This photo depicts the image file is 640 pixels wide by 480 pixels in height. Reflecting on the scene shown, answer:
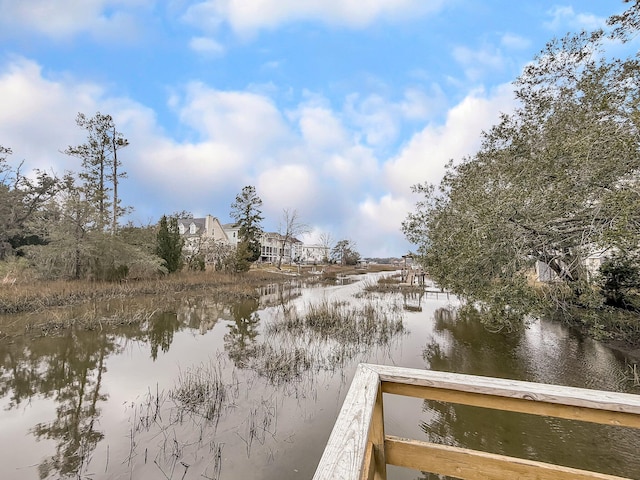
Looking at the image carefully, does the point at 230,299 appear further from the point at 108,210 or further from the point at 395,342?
the point at 395,342

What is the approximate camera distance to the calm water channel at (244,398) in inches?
135

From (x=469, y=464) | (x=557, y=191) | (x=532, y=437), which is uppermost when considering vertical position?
(x=557, y=191)

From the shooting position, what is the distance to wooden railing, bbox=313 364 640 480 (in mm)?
1180

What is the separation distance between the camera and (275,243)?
61562 mm

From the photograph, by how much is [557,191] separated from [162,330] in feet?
33.7

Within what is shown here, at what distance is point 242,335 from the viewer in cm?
879

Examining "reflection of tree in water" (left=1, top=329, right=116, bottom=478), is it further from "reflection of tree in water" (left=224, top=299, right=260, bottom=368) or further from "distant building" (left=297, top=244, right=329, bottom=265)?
"distant building" (left=297, top=244, right=329, bottom=265)

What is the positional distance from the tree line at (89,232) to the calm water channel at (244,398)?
708cm

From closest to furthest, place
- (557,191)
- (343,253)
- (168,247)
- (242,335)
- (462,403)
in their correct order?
1. (462,403)
2. (557,191)
3. (242,335)
4. (168,247)
5. (343,253)

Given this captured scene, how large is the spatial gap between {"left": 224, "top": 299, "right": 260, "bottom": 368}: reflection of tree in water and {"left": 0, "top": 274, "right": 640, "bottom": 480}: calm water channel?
6 centimetres

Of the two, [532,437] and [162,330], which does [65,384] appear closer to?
[162,330]

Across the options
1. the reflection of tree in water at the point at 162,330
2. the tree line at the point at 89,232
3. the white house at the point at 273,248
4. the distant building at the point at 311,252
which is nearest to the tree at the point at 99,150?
the tree line at the point at 89,232

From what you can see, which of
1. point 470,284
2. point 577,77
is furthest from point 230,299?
point 577,77

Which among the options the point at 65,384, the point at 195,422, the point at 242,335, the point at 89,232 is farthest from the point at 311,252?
the point at 195,422
